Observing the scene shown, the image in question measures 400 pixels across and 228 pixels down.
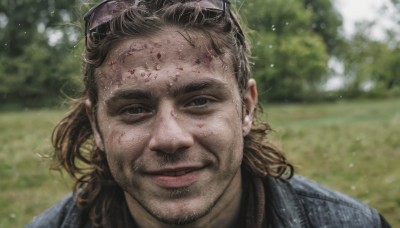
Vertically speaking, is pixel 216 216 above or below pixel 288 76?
above

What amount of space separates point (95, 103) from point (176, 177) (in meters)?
0.68

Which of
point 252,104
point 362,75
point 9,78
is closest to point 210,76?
point 252,104

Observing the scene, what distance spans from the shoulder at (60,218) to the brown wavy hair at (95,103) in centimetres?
5

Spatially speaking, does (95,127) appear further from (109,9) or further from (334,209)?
(334,209)

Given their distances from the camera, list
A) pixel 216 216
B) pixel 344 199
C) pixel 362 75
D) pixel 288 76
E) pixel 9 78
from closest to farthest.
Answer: pixel 216 216
pixel 344 199
pixel 288 76
pixel 9 78
pixel 362 75

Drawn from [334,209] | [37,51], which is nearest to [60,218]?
[334,209]

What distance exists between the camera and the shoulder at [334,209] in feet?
8.79

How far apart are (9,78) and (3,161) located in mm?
10745

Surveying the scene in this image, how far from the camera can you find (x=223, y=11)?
2.56m

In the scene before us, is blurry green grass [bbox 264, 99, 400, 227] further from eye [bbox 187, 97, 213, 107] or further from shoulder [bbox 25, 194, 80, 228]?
shoulder [bbox 25, 194, 80, 228]

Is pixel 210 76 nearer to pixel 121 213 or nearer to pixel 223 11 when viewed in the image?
pixel 223 11

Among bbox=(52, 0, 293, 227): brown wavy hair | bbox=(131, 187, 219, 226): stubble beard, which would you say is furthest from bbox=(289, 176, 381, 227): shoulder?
bbox=(131, 187, 219, 226): stubble beard

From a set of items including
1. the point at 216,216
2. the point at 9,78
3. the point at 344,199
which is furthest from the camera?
the point at 9,78

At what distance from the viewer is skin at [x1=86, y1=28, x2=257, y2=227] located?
90.3 inches
